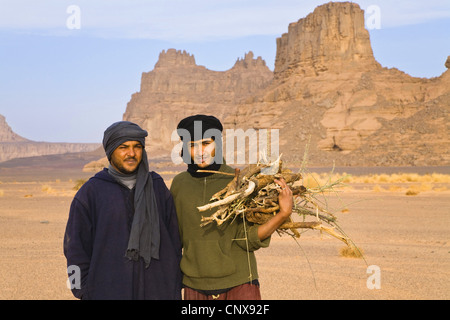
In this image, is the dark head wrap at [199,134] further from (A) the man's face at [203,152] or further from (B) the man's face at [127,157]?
(B) the man's face at [127,157]

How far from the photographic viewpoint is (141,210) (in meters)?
3.20

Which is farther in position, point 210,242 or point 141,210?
point 210,242

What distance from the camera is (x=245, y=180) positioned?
11.1 feet

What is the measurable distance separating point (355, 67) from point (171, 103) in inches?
3702

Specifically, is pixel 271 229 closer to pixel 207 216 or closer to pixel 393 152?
pixel 207 216

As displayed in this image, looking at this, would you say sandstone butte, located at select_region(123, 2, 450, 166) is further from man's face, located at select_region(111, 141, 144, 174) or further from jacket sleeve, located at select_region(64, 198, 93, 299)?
jacket sleeve, located at select_region(64, 198, 93, 299)

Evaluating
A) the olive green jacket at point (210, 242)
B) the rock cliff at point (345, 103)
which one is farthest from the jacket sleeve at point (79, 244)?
the rock cliff at point (345, 103)

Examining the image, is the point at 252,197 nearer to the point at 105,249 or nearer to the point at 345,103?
the point at 105,249

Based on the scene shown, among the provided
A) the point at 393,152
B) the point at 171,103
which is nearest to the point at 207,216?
the point at 393,152

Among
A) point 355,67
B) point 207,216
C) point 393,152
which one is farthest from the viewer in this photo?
point 355,67

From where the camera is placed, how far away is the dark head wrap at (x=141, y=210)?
3186 millimetres

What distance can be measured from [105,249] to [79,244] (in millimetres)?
151

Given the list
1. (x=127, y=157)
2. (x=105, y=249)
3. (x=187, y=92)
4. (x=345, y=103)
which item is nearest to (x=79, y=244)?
(x=105, y=249)

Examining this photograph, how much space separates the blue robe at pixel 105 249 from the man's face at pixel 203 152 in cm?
45
